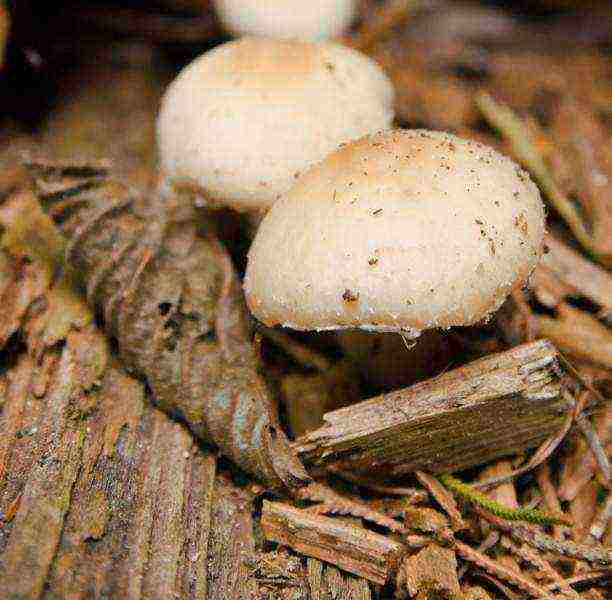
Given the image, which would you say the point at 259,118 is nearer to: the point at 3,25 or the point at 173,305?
the point at 173,305

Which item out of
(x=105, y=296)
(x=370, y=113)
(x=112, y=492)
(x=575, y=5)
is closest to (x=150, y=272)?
(x=105, y=296)

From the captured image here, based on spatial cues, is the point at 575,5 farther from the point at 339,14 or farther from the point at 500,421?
the point at 500,421

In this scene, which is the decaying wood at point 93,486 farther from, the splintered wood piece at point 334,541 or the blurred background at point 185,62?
the blurred background at point 185,62

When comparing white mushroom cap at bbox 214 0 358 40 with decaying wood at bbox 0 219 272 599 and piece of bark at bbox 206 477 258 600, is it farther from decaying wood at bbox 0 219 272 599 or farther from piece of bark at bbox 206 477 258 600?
piece of bark at bbox 206 477 258 600

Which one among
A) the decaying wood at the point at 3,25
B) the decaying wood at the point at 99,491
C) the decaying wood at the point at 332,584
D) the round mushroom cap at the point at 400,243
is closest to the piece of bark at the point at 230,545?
the decaying wood at the point at 99,491

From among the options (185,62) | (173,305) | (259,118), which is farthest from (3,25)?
(173,305)

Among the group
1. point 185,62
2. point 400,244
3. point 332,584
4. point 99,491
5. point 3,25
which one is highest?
point 3,25
